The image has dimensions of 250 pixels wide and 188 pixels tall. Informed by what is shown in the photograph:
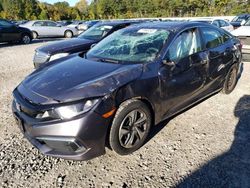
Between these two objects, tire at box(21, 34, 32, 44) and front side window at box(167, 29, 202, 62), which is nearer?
front side window at box(167, 29, 202, 62)

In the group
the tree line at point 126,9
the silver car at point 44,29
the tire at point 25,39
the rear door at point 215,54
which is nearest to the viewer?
the rear door at point 215,54

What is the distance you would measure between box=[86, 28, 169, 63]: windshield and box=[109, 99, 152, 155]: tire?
2.38 ft

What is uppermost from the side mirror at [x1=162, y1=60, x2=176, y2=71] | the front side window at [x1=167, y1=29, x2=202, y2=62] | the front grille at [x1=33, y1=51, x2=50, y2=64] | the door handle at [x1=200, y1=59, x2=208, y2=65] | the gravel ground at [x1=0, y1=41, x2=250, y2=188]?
the front side window at [x1=167, y1=29, x2=202, y2=62]

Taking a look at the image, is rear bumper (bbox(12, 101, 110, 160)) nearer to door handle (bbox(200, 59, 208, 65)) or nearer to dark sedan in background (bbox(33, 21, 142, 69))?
door handle (bbox(200, 59, 208, 65))

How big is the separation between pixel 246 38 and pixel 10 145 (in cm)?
713

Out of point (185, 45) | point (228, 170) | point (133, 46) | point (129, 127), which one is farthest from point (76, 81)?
point (228, 170)

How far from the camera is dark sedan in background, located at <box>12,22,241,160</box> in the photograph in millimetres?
2566

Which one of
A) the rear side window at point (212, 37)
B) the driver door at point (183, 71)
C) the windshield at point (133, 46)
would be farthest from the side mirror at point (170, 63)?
the rear side window at point (212, 37)

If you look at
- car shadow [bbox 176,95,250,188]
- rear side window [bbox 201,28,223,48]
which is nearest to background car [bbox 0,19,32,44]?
rear side window [bbox 201,28,223,48]

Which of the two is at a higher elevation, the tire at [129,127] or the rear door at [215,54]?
the rear door at [215,54]

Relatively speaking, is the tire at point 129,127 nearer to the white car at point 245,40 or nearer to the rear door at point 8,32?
the white car at point 245,40

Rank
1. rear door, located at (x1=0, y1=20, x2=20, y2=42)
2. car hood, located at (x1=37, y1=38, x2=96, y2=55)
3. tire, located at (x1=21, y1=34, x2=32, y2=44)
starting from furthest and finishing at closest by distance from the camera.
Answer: tire, located at (x1=21, y1=34, x2=32, y2=44), rear door, located at (x1=0, y1=20, x2=20, y2=42), car hood, located at (x1=37, y1=38, x2=96, y2=55)

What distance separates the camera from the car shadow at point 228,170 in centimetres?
259

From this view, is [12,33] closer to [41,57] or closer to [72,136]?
[41,57]
